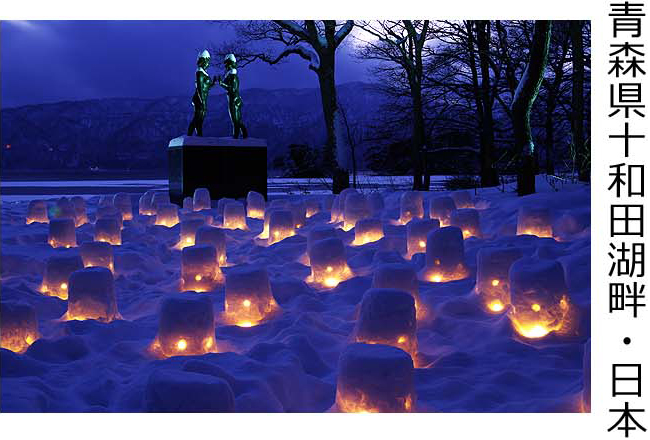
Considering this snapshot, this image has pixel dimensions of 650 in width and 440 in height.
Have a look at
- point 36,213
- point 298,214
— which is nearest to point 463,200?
point 298,214

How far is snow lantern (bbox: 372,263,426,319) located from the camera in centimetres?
385

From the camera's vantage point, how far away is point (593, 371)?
254 centimetres

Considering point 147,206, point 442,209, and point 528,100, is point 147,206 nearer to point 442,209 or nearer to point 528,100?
point 442,209

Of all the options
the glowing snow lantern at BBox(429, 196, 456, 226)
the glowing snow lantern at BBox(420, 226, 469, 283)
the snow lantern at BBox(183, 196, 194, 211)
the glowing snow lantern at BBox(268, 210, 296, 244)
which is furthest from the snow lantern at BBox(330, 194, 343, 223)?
the glowing snow lantern at BBox(420, 226, 469, 283)

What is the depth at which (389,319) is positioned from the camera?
3.15m

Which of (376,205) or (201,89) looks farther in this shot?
(201,89)

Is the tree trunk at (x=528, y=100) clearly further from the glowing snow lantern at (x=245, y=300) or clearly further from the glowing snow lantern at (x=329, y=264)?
the glowing snow lantern at (x=245, y=300)

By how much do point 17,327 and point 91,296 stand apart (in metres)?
0.61

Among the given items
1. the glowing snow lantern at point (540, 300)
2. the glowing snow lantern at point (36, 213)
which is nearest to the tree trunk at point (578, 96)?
the glowing snow lantern at point (540, 300)

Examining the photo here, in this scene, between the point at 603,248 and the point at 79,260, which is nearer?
the point at 603,248
